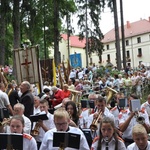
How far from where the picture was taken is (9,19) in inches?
708

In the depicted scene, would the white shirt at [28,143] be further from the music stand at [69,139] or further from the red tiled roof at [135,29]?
the red tiled roof at [135,29]

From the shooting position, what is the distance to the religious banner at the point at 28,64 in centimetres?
1110

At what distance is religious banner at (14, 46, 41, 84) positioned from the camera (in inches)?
437

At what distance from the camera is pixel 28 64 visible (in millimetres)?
11148

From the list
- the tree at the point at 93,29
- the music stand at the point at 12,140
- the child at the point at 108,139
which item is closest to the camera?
the music stand at the point at 12,140

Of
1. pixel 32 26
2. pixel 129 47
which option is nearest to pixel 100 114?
pixel 32 26

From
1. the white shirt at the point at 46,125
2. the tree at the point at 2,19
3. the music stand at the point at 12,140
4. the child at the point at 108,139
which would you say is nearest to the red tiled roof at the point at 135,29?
the tree at the point at 2,19

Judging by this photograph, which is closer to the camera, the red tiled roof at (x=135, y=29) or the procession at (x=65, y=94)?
the procession at (x=65, y=94)

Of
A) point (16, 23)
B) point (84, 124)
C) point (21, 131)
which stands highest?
point (16, 23)

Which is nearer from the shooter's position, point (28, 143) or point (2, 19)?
point (28, 143)

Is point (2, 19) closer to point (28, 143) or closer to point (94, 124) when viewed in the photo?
point (94, 124)

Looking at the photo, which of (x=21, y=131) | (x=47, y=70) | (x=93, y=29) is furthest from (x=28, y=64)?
(x=93, y=29)

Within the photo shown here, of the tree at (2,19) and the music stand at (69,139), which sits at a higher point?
the tree at (2,19)

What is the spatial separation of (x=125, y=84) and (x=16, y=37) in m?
6.95
